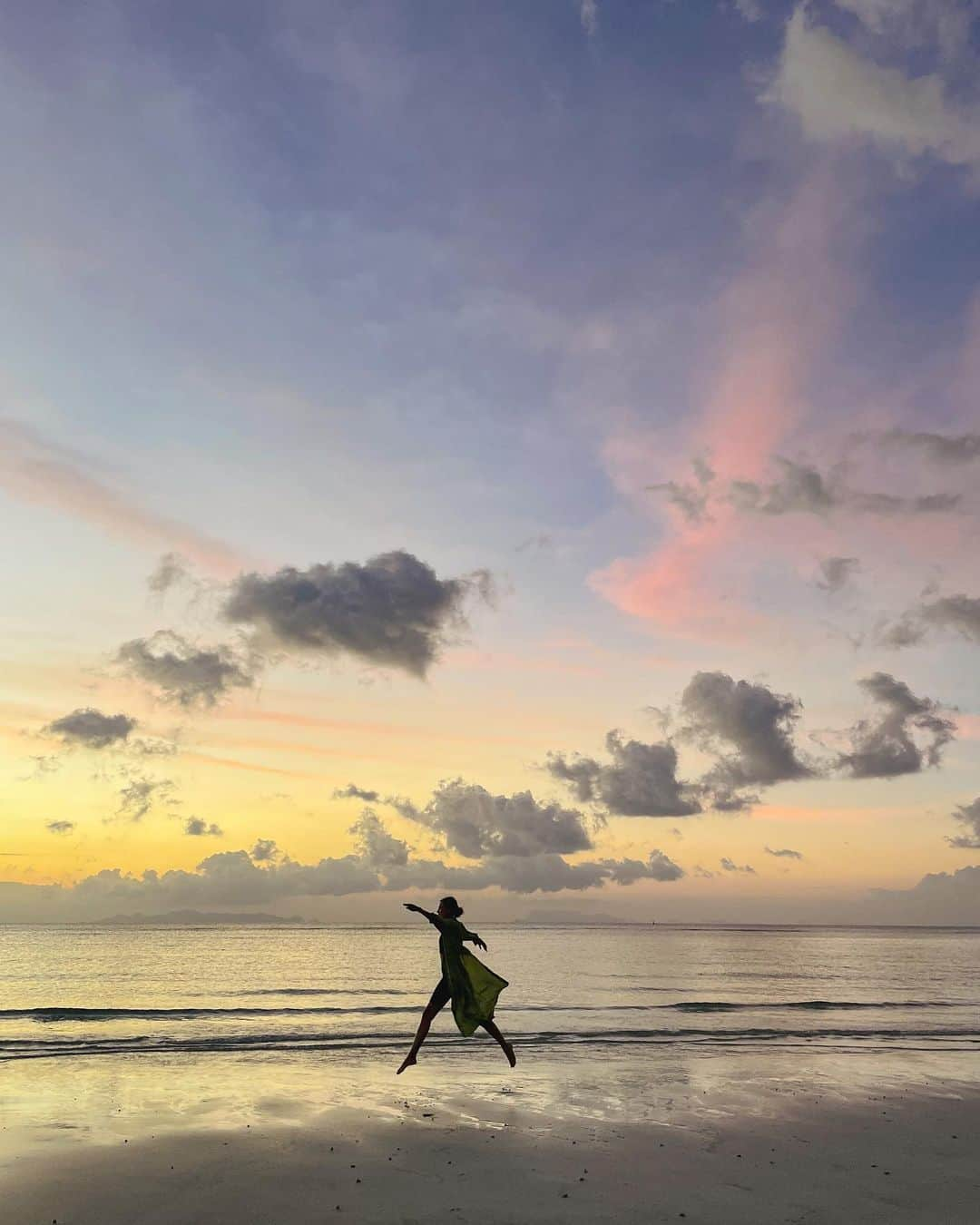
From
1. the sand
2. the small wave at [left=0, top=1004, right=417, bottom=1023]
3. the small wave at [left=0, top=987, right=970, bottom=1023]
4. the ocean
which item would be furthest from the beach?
the small wave at [left=0, top=987, right=970, bottom=1023]

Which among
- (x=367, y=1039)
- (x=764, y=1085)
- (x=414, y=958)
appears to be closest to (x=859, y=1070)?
(x=764, y=1085)

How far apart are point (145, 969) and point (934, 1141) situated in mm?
75624

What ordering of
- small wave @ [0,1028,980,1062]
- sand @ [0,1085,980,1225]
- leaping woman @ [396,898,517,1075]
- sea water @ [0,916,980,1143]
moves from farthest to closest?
small wave @ [0,1028,980,1062]
sea water @ [0,916,980,1143]
leaping woman @ [396,898,517,1075]
sand @ [0,1085,980,1225]

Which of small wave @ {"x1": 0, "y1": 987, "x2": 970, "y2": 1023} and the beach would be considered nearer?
the beach

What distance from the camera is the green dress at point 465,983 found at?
591 inches

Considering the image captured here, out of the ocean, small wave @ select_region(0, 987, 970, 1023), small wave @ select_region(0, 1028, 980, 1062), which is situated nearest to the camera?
small wave @ select_region(0, 1028, 980, 1062)

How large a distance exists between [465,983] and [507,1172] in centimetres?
375

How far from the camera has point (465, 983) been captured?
15.1 metres

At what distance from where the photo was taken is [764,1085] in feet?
61.5

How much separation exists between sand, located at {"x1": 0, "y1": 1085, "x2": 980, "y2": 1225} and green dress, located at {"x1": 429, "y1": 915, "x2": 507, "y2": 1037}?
157 cm

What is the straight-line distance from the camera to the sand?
10.1m

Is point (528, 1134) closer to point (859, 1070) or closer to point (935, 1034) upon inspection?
point (859, 1070)

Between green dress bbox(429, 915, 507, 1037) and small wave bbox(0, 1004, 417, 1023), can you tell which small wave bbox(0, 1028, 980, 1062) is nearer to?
small wave bbox(0, 1004, 417, 1023)

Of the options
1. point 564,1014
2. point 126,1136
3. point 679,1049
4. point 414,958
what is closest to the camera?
point 126,1136
